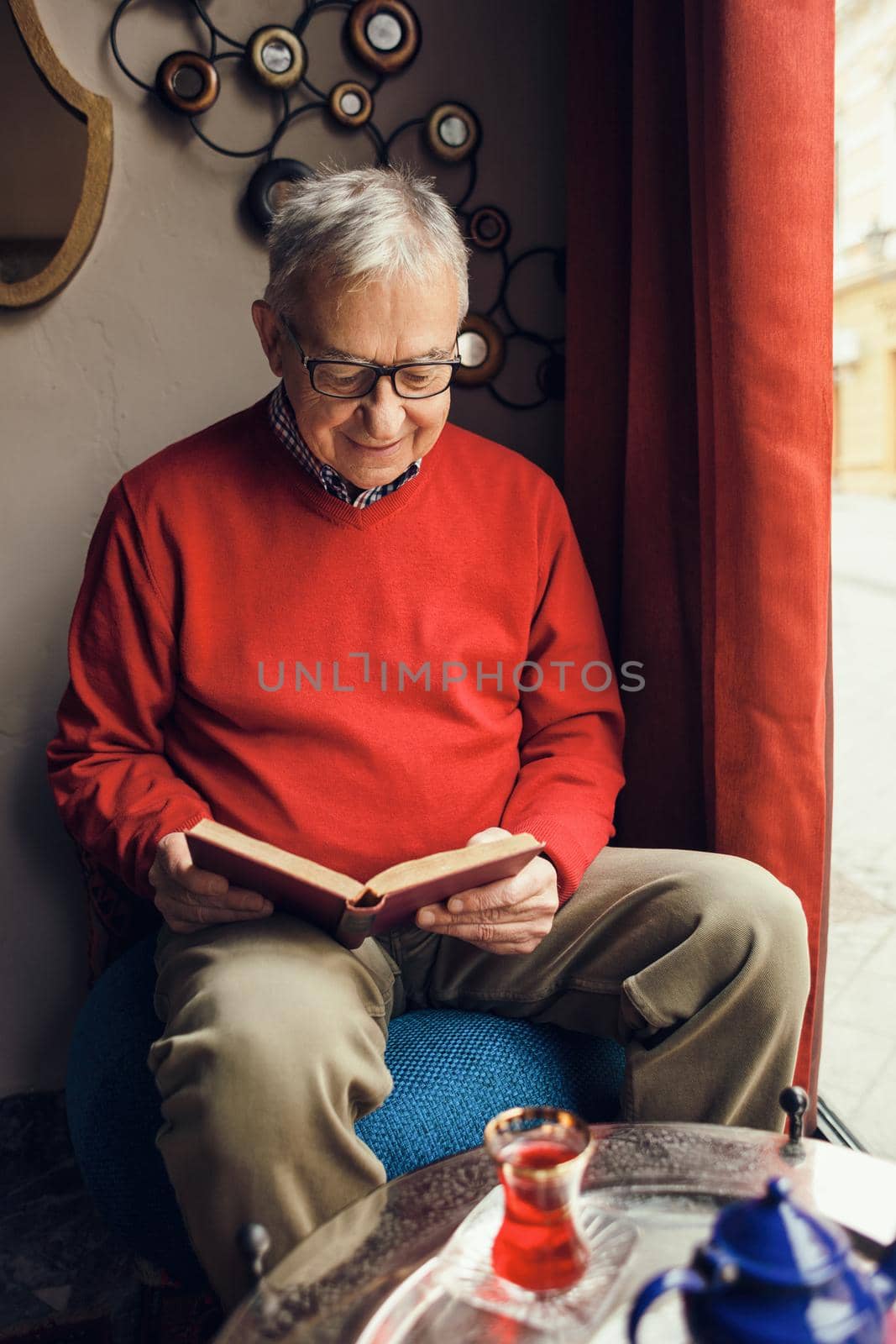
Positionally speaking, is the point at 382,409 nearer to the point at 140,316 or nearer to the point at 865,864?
the point at 140,316

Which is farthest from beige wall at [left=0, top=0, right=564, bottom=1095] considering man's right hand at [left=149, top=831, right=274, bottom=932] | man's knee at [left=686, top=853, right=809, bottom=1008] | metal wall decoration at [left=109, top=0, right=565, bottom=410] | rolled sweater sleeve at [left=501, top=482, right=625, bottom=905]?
man's knee at [left=686, top=853, right=809, bottom=1008]

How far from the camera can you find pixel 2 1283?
154 centimetres

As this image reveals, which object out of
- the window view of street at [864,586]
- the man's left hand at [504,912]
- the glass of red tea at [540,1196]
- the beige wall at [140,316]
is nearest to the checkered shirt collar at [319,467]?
the beige wall at [140,316]

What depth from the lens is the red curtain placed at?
1218 millimetres

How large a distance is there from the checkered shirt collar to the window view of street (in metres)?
0.60

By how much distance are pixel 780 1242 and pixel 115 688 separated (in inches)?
44.8

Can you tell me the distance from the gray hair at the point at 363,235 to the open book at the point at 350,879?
2.27ft

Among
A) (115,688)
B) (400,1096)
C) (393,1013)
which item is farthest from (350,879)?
(115,688)

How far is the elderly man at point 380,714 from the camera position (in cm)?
124

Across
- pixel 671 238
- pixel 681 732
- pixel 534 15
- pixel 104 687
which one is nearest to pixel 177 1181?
pixel 104 687

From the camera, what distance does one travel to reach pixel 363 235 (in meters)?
1.28

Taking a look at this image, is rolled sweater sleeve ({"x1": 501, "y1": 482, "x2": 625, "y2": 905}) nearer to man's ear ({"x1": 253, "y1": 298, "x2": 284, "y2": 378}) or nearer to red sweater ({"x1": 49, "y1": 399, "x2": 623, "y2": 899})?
red sweater ({"x1": 49, "y1": 399, "x2": 623, "y2": 899})

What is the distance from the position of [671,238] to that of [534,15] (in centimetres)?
60

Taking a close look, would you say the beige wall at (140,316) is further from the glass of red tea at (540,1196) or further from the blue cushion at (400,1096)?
the glass of red tea at (540,1196)
